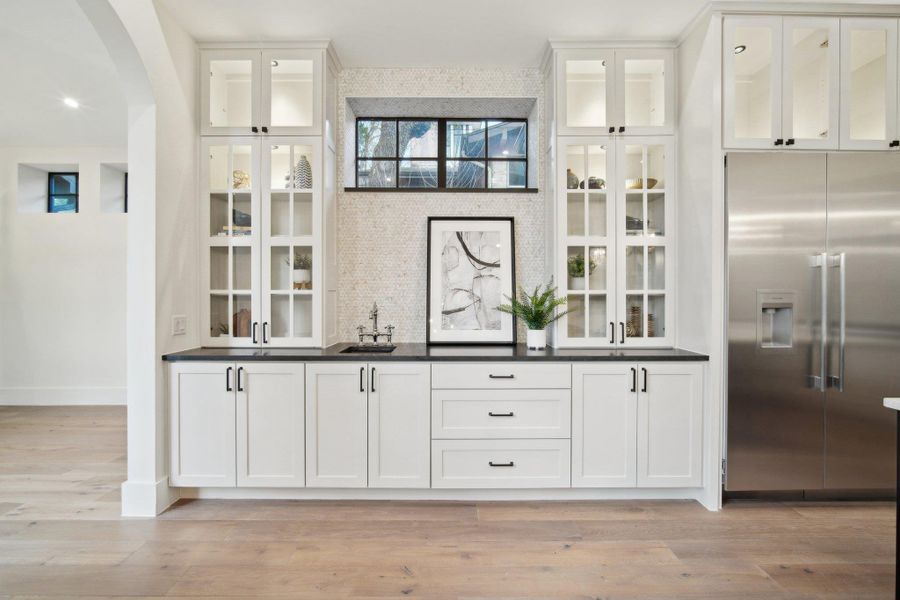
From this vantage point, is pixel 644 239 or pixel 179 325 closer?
pixel 179 325

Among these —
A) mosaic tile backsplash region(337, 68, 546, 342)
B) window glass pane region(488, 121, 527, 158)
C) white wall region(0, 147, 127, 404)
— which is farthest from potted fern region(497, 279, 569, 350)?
white wall region(0, 147, 127, 404)

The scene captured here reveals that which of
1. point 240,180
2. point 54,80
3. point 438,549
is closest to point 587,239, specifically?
point 438,549

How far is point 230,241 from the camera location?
3.06 metres

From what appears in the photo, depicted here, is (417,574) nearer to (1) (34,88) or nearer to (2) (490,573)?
(2) (490,573)

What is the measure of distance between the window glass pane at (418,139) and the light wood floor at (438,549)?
2468 millimetres

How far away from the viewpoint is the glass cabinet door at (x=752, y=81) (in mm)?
2678

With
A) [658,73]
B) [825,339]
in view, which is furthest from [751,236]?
[658,73]

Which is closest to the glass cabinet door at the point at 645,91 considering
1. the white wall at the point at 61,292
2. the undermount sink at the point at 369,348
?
the undermount sink at the point at 369,348

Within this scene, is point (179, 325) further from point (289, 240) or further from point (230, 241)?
point (289, 240)

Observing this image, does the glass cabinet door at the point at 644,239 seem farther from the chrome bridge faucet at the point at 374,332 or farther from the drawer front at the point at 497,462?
the chrome bridge faucet at the point at 374,332

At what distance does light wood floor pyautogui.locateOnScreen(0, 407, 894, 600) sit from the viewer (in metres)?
1.99

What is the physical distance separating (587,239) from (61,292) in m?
5.40

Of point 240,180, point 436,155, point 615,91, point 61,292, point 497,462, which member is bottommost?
point 497,462

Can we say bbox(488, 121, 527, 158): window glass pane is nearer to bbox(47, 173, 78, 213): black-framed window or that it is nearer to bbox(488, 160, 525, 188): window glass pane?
bbox(488, 160, 525, 188): window glass pane
